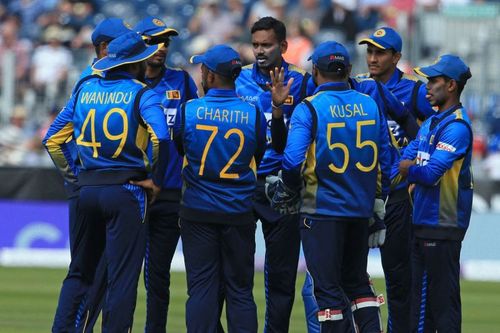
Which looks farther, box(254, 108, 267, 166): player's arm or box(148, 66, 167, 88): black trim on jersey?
box(148, 66, 167, 88): black trim on jersey

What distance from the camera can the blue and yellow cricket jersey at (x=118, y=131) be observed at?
8.17m

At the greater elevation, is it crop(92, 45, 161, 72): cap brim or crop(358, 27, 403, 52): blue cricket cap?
crop(358, 27, 403, 52): blue cricket cap

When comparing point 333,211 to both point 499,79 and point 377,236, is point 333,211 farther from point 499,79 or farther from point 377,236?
point 499,79

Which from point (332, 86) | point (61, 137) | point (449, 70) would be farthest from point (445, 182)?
point (61, 137)

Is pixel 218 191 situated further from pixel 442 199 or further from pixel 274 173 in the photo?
pixel 442 199

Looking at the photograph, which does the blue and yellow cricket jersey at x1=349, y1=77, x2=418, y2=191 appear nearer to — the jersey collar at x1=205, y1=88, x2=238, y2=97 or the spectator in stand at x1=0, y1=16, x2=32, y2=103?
the jersey collar at x1=205, y1=88, x2=238, y2=97

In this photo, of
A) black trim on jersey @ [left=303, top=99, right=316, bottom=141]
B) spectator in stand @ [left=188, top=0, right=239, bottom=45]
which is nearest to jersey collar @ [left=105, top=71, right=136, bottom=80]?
black trim on jersey @ [left=303, top=99, right=316, bottom=141]

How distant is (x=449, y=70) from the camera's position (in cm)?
838

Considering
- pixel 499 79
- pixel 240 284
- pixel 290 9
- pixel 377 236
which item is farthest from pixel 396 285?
pixel 290 9

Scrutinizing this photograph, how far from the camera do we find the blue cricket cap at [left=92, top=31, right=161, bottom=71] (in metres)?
8.34

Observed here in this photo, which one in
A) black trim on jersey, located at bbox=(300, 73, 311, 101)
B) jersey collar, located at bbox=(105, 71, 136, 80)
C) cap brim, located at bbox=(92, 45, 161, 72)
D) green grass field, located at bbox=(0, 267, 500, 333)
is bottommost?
green grass field, located at bbox=(0, 267, 500, 333)

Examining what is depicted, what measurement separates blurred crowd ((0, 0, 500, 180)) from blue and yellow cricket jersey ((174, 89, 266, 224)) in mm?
10676

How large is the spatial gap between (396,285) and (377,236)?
0.93 metres

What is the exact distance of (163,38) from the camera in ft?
30.6
